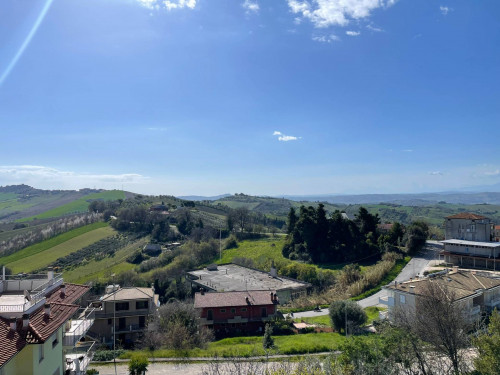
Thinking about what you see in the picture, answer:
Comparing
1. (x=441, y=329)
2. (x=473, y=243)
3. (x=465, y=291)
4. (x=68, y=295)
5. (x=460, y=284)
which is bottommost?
(x=465, y=291)

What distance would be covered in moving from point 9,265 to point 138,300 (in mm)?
Result: 50850

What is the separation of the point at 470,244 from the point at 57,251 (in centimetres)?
7401

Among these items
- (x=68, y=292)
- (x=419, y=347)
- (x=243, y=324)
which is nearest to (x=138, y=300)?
(x=243, y=324)

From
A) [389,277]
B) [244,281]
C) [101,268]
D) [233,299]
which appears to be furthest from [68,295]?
[101,268]

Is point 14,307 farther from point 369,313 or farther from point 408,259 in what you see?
point 408,259

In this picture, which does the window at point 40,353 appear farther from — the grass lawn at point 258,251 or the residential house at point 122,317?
the grass lawn at point 258,251

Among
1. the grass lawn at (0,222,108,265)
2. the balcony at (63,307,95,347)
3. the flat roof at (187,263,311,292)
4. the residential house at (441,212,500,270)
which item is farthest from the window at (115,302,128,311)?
the grass lawn at (0,222,108,265)

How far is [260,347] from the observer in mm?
24719

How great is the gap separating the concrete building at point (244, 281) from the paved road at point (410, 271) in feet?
15.3

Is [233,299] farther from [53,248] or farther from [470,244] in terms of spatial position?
[53,248]

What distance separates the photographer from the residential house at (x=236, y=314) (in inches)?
1259

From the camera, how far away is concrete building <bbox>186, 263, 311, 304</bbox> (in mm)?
40969

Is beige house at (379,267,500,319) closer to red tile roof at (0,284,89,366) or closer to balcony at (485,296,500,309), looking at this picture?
balcony at (485,296,500,309)

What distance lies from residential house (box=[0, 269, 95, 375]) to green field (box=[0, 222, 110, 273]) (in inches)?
2254
